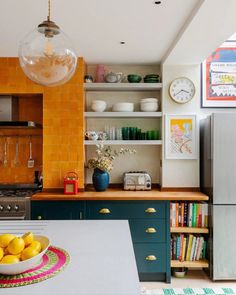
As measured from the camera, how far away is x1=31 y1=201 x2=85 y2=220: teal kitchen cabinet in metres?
3.42

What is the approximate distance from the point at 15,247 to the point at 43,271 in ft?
0.56

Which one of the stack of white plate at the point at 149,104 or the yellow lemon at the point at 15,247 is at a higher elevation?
the stack of white plate at the point at 149,104

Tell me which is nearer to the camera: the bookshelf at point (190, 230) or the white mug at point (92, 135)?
the bookshelf at point (190, 230)

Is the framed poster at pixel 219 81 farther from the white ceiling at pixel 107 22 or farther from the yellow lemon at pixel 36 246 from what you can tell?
the yellow lemon at pixel 36 246

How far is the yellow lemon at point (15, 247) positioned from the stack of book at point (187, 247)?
2.34 m

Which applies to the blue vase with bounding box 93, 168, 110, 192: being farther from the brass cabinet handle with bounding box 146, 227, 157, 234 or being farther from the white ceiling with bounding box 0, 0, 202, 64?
the white ceiling with bounding box 0, 0, 202, 64

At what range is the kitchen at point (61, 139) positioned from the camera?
11.4 feet

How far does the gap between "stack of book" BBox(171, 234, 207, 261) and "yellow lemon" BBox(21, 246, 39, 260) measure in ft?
7.61

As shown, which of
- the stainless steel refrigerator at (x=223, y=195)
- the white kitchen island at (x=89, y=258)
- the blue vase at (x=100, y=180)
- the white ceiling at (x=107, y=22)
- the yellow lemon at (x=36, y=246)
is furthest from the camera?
the blue vase at (x=100, y=180)

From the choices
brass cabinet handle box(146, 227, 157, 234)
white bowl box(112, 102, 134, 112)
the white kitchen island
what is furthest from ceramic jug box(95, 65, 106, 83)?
the white kitchen island

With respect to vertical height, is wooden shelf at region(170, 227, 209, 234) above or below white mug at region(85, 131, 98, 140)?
below

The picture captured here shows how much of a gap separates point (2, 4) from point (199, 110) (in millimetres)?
2459

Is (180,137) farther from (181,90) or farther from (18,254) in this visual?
(18,254)

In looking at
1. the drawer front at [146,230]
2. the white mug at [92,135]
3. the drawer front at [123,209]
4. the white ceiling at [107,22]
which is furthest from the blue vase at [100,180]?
the white ceiling at [107,22]
